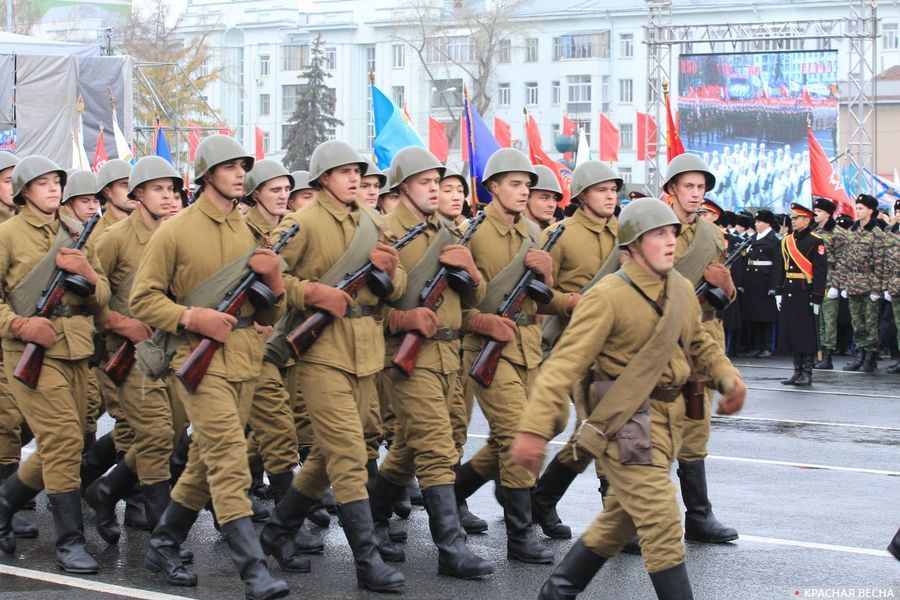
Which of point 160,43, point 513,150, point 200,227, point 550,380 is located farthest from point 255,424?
point 160,43

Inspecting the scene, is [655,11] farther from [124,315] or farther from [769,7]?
[769,7]

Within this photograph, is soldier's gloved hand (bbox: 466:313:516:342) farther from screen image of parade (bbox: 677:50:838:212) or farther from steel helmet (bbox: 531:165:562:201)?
screen image of parade (bbox: 677:50:838:212)

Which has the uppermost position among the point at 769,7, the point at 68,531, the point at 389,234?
the point at 769,7

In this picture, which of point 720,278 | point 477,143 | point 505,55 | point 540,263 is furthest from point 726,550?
point 505,55

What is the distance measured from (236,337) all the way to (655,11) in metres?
24.3

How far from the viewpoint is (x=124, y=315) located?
848 centimetres

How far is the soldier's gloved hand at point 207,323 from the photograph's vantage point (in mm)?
6883

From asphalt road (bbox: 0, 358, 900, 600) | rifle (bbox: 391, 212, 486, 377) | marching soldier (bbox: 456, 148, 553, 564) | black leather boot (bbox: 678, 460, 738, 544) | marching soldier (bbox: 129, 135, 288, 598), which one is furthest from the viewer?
black leather boot (bbox: 678, 460, 738, 544)

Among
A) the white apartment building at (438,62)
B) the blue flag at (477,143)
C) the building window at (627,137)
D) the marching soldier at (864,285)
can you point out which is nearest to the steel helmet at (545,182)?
the blue flag at (477,143)

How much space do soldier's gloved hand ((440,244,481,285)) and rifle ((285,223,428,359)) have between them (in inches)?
16.2

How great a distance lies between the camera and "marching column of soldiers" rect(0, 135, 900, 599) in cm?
616

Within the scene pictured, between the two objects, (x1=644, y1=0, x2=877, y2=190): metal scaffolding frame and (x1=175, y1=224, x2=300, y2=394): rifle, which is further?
(x1=644, y1=0, x2=877, y2=190): metal scaffolding frame

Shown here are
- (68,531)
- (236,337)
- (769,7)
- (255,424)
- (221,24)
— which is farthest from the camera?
(221,24)

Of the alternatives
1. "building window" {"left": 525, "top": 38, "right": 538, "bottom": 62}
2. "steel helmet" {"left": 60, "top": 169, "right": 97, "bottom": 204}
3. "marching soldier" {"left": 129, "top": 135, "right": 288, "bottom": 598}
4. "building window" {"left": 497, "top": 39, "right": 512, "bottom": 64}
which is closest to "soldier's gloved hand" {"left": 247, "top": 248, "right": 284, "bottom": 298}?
"marching soldier" {"left": 129, "top": 135, "right": 288, "bottom": 598}
